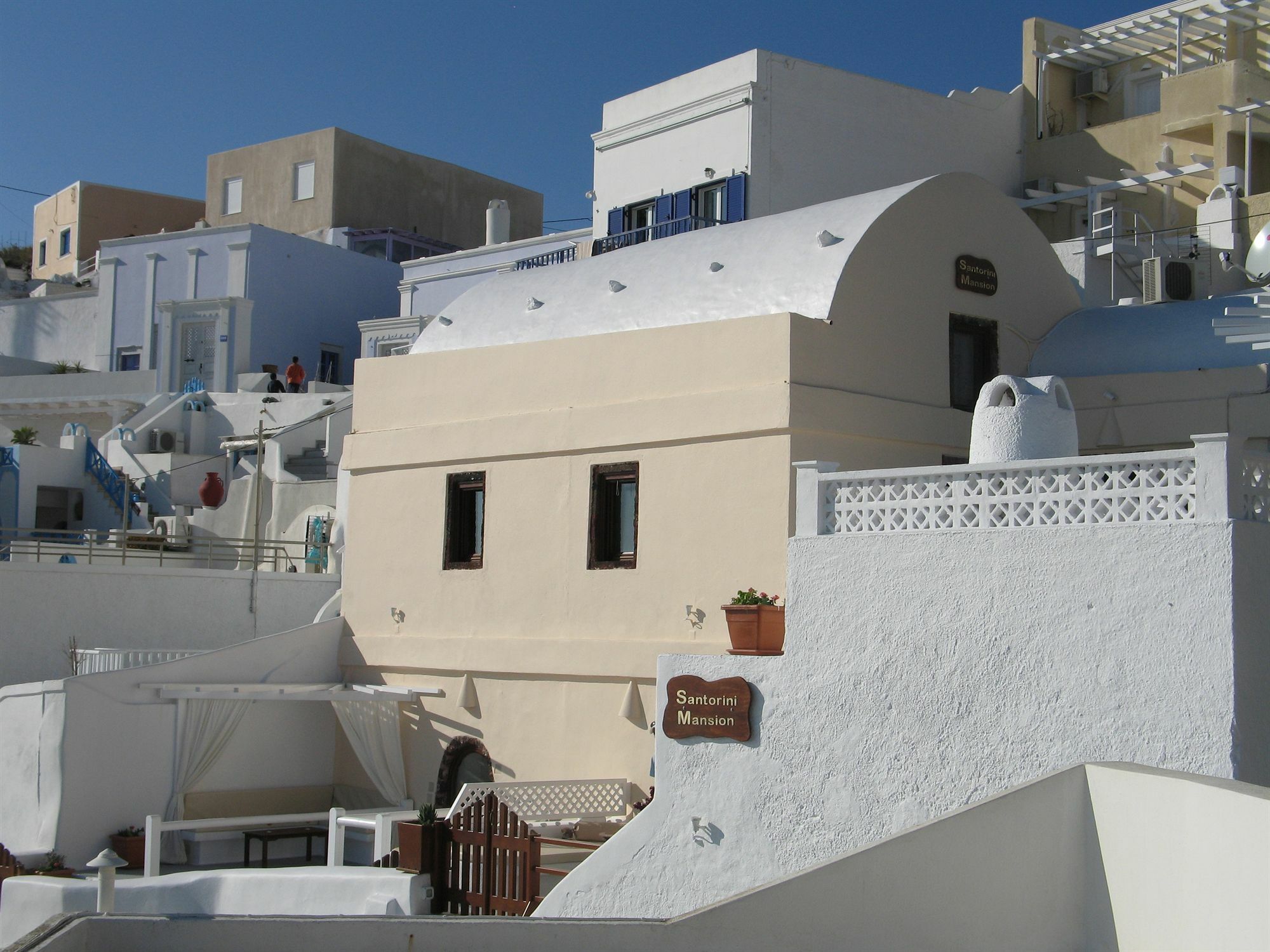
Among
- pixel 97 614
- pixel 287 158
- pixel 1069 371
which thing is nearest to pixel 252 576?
pixel 97 614

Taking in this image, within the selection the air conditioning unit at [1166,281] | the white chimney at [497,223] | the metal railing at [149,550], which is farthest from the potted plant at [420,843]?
the white chimney at [497,223]

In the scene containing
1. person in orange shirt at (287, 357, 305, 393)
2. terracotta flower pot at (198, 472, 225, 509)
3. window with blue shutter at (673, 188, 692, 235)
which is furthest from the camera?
person in orange shirt at (287, 357, 305, 393)

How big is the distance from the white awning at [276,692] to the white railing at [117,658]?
49 centimetres

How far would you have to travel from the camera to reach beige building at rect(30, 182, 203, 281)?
4909 cm

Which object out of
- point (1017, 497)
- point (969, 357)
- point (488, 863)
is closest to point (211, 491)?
point (969, 357)

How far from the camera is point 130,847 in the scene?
633 inches

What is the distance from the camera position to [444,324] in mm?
18234

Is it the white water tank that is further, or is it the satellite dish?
the satellite dish

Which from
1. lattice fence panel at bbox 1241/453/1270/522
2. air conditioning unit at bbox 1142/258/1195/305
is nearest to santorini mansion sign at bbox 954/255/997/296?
air conditioning unit at bbox 1142/258/1195/305

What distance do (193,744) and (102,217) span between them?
3705cm

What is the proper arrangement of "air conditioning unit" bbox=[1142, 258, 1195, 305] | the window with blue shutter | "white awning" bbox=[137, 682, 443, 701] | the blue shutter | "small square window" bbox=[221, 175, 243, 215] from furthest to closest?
"small square window" bbox=[221, 175, 243, 215] → the window with blue shutter → the blue shutter → "air conditioning unit" bbox=[1142, 258, 1195, 305] → "white awning" bbox=[137, 682, 443, 701]

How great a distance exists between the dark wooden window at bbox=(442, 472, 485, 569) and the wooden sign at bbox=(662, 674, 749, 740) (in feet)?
16.4

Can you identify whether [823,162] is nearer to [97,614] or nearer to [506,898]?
[97,614]

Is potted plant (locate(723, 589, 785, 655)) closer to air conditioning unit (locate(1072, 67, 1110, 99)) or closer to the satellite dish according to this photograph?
the satellite dish
